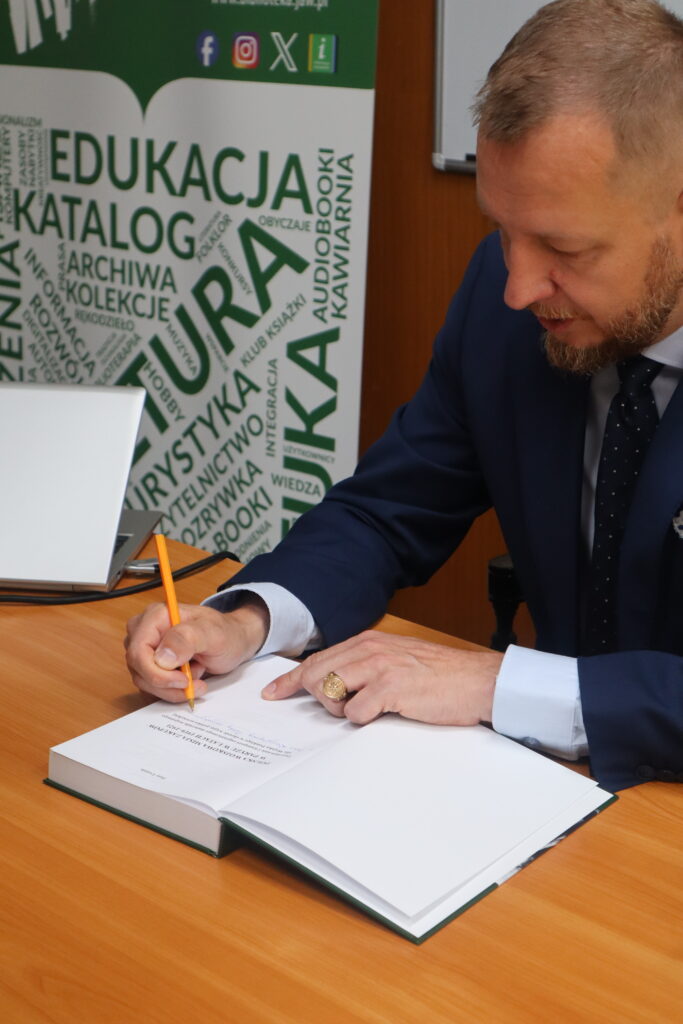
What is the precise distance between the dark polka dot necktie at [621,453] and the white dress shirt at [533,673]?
0.06 ft

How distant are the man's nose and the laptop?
56 centimetres

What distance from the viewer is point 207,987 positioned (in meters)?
0.84

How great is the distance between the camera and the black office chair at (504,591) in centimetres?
193

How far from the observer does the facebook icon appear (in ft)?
9.55

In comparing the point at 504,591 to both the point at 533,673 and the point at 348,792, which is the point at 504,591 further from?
the point at 348,792

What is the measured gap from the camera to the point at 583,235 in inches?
47.8

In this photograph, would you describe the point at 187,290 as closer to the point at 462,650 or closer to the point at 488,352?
the point at 488,352

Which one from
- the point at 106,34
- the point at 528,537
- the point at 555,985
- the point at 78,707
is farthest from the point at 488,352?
the point at 106,34

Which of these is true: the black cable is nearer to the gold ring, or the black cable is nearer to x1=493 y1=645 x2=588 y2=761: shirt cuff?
the gold ring

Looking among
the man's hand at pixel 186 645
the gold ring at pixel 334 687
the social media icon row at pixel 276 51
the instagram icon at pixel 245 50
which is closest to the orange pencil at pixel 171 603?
the man's hand at pixel 186 645

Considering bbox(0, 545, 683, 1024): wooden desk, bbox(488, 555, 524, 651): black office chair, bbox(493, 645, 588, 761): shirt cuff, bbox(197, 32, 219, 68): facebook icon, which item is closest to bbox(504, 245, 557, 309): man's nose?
bbox(493, 645, 588, 761): shirt cuff

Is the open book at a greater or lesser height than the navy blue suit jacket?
lesser

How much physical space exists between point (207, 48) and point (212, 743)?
2.28 m

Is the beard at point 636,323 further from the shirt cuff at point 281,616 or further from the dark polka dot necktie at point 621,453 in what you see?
the shirt cuff at point 281,616
